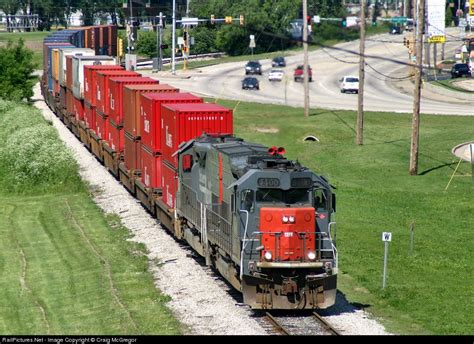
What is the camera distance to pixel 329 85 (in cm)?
9562

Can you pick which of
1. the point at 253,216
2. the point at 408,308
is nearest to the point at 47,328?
the point at 253,216

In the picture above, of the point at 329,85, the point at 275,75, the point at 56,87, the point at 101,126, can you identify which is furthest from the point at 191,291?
the point at 275,75

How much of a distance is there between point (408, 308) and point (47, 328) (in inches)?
351

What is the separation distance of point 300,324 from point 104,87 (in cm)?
2535

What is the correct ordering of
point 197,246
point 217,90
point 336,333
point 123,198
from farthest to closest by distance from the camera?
point 217,90 < point 123,198 < point 197,246 < point 336,333

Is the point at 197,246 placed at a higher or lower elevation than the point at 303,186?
lower

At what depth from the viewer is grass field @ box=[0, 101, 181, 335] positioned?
23.9 meters

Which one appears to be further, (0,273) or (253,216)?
(0,273)

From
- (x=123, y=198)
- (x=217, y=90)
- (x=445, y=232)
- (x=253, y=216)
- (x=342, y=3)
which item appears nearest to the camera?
(x=253, y=216)

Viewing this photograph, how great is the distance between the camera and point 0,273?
97.2 feet

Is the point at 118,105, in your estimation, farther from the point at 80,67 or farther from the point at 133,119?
the point at 80,67

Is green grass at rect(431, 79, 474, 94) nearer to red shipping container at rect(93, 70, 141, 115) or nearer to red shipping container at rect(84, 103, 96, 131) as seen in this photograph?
red shipping container at rect(84, 103, 96, 131)

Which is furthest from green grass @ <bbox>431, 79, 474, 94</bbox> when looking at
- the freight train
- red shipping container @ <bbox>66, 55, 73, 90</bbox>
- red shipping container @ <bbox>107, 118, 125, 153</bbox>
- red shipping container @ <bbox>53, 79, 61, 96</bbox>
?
the freight train

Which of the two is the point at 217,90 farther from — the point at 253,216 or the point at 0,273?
the point at 253,216
